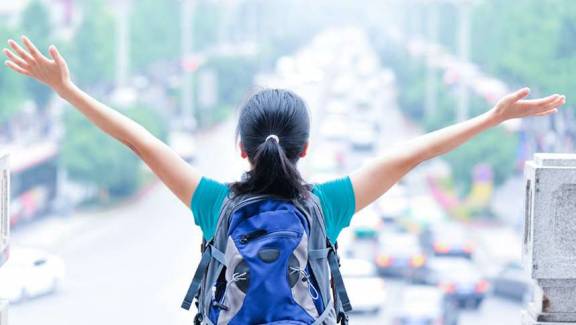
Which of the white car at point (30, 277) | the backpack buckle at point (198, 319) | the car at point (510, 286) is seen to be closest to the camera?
the backpack buckle at point (198, 319)

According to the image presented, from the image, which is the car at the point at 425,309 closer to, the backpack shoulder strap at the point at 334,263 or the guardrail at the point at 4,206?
the guardrail at the point at 4,206

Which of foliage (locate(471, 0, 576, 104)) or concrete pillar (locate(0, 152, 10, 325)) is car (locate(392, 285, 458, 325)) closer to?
foliage (locate(471, 0, 576, 104))

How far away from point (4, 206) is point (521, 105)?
2.46 feet

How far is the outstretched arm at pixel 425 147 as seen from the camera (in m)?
1.24

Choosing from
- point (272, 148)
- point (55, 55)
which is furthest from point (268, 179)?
point (55, 55)

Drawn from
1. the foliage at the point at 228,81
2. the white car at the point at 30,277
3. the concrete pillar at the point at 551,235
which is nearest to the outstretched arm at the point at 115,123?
the concrete pillar at the point at 551,235

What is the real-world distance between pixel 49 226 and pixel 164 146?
49.8 feet

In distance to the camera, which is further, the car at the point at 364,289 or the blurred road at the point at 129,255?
the blurred road at the point at 129,255

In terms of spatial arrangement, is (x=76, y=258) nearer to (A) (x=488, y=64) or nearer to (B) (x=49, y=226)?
(B) (x=49, y=226)

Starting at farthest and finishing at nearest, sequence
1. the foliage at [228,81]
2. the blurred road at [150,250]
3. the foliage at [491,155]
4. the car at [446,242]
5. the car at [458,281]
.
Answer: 1. the foliage at [228,81]
2. the foliage at [491,155]
3. the car at [446,242]
4. the car at [458,281]
5. the blurred road at [150,250]

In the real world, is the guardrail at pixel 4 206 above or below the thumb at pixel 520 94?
below

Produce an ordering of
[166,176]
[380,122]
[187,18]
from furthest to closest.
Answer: [380,122]
[187,18]
[166,176]

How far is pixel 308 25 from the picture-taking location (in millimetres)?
21812

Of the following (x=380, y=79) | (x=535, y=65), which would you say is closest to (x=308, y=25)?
(x=380, y=79)
